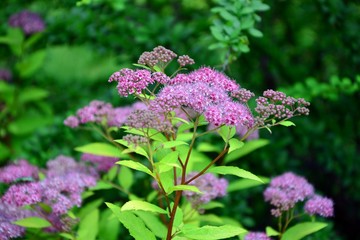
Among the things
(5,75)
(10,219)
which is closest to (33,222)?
(10,219)

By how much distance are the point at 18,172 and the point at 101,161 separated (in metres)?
0.29

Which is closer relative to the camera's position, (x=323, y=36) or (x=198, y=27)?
(x=198, y=27)

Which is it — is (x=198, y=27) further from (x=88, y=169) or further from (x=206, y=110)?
(x=206, y=110)

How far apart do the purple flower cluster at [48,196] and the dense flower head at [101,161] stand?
0.11 metres

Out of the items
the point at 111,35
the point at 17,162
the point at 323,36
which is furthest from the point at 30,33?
the point at 323,36

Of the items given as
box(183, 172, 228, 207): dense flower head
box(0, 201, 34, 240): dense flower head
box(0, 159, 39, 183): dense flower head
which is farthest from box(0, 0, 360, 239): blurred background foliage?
box(0, 201, 34, 240): dense flower head

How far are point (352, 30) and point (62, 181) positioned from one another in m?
1.40

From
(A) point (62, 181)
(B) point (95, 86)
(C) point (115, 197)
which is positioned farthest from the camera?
(B) point (95, 86)

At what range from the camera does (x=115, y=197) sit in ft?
6.64

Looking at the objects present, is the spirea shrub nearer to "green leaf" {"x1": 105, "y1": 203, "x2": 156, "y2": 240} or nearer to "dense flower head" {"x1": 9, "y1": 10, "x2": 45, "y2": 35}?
"green leaf" {"x1": 105, "y1": 203, "x2": 156, "y2": 240}

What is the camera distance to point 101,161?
187cm

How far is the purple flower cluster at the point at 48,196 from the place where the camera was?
1.47m

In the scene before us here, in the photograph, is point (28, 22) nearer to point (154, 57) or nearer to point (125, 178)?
point (125, 178)

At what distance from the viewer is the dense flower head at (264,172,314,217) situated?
1558 mm
